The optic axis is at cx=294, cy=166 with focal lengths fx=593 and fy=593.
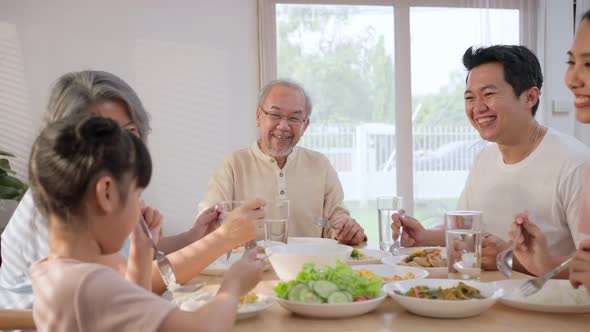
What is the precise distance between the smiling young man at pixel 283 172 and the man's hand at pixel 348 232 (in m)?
0.56

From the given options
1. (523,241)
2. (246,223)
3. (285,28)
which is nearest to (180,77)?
(285,28)

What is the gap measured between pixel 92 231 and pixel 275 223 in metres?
0.67

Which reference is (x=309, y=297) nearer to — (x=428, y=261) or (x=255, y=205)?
(x=255, y=205)

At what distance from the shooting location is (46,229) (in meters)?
1.56

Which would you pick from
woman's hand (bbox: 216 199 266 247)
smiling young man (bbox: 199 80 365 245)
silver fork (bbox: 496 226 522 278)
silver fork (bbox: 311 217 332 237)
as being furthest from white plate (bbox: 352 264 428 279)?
smiling young man (bbox: 199 80 365 245)

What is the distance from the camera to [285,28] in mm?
4938

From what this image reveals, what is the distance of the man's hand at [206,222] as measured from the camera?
213 centimetres

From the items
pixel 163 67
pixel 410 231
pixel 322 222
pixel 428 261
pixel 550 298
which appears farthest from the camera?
pixel 163 67

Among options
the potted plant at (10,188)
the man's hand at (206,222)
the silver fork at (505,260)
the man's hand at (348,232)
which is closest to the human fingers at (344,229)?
the man's hand at (348,232)

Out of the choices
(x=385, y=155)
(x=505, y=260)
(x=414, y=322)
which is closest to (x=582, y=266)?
(x=505, y=260)

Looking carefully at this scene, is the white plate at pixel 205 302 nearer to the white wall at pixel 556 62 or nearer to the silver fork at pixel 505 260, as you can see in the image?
the silver fork at pixel 505 260

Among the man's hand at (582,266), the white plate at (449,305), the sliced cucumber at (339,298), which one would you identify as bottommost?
the white plate at (449,305)

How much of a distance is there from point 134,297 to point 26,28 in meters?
4.11

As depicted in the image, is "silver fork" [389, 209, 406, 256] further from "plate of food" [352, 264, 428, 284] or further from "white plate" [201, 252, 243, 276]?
"white plate" [201, 252, 243, 276]
